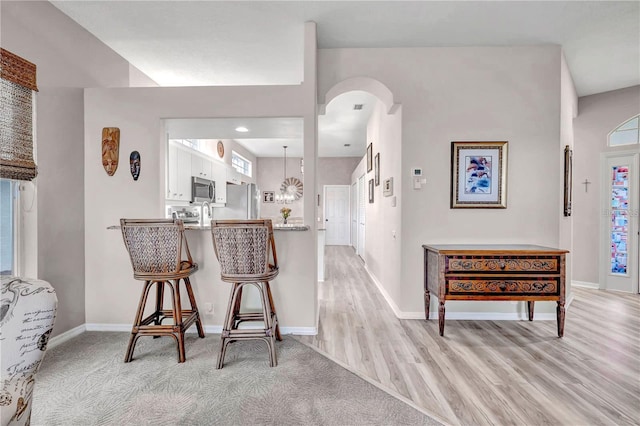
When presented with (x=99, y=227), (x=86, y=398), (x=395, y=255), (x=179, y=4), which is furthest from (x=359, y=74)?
(x=86, y=398)

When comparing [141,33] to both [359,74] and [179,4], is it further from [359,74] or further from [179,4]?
[359,74]

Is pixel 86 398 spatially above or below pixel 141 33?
below

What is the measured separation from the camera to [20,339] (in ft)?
2.38

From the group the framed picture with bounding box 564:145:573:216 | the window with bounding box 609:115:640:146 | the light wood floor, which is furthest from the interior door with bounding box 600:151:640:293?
the framed picture with bounding box 564:145:573:216

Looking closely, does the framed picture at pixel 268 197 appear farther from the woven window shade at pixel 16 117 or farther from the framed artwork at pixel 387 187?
the woven window shade at pixel 16 117

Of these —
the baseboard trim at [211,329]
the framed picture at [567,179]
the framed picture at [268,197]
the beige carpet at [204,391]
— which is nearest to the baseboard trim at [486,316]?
the baseboard trim at [211,329]

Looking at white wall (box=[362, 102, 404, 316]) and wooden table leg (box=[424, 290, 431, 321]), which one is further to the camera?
white wall (box=[362, 102, 404, 316])

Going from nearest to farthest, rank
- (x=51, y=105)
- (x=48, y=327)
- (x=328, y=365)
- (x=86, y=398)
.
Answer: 1. (x=48, y=327)
2. (x=86, y=398)
3. (x=328, y=365)
4. (x=51, y=105)

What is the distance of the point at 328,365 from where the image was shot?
2.13m

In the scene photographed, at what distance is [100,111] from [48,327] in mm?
2654

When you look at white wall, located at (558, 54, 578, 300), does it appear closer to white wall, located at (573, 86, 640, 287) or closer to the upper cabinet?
white wall, located at (573, 86, 640, 287)

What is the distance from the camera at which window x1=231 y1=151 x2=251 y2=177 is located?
715cm

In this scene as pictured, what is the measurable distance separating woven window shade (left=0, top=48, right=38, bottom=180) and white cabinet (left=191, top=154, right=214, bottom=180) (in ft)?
7.10

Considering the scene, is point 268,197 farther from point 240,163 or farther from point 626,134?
point 626,134
